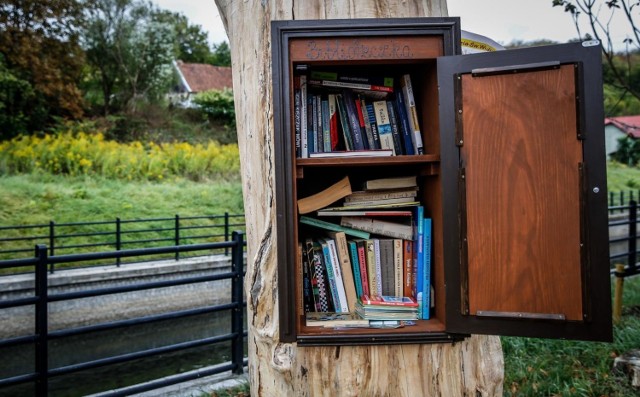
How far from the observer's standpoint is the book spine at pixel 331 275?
2.14 meters

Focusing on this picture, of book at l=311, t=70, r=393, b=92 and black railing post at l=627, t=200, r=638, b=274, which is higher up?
book at l=311, t=70, r=393, b=92

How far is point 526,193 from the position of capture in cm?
177

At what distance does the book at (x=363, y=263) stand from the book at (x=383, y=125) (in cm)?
42

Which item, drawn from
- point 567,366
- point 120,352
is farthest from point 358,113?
point 120,352

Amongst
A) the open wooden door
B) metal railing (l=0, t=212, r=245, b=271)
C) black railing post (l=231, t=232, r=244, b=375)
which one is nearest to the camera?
the open wooden door

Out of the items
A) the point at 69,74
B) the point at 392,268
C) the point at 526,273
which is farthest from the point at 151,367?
the point at 69,74

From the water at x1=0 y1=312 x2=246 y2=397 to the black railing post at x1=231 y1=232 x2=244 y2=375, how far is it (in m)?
2.89

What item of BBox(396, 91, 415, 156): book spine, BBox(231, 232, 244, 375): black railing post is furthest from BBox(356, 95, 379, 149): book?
BBox(231, 232, 244, 375): black railing post

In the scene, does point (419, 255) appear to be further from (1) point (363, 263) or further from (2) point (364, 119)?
(2) point (364, 119)

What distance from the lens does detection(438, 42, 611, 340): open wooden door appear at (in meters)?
1.71

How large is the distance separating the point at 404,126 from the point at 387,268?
23.6 inches

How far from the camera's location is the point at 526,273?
5.81ft

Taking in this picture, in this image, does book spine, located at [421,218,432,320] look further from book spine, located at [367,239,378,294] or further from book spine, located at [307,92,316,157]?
book spine, located at [307,92,316,157]

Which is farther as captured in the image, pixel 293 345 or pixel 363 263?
pixel 363 263
